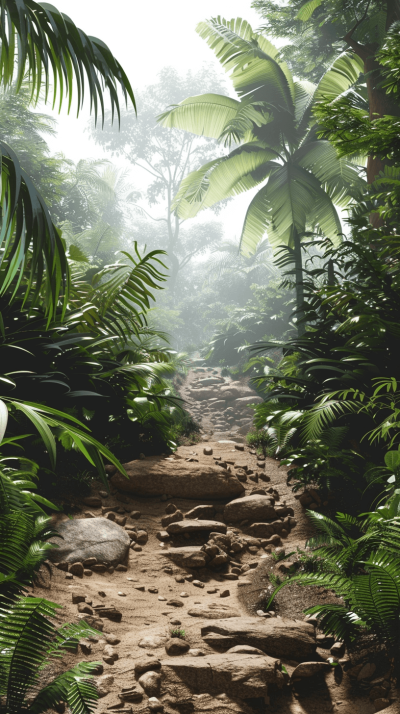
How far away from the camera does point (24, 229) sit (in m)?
2.45

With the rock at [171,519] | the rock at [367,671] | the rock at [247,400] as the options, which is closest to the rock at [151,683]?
the rock at [367,671]

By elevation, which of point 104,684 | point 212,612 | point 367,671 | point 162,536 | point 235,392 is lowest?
point 235,392

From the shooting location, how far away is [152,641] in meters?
2.06

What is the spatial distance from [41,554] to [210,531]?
1839 millimetres

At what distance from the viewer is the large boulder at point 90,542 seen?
272 centimetres

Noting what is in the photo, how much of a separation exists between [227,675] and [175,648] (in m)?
0.32

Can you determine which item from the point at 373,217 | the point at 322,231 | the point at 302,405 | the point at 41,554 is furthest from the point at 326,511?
the point at 322,231

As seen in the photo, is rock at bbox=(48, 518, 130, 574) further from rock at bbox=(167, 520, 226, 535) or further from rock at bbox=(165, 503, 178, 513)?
rock at bbox=(165, 503, 178, 513)

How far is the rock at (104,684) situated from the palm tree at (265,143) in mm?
8791

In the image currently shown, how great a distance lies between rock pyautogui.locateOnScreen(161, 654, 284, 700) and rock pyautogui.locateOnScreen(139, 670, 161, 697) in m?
0.04

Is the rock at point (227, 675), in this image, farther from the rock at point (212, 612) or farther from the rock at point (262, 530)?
the rock at point (262, 530)

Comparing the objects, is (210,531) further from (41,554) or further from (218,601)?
(41,554)

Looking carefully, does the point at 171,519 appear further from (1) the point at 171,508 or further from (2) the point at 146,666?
(2) the point at 146,666

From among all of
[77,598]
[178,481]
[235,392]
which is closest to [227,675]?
[77,598]
